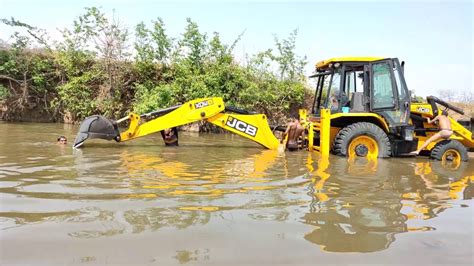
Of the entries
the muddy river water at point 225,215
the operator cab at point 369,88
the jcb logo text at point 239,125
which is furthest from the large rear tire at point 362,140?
the muddy river water at point 225,215

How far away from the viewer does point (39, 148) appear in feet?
26.8

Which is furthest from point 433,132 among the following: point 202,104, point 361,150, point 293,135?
point 202,104

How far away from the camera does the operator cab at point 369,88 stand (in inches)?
363

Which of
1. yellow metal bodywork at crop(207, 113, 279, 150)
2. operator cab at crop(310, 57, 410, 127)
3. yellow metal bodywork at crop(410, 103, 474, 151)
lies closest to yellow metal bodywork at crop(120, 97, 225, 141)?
yellow metal bodywork at crop(207, 113, 279, 150)

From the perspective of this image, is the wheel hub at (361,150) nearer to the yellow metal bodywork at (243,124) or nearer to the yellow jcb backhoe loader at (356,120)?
the yellow jcb backhoe loader at (356,120)

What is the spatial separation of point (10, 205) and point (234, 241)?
2.17m

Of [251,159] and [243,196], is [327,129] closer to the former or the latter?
[251,159]

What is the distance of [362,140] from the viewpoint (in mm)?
9141

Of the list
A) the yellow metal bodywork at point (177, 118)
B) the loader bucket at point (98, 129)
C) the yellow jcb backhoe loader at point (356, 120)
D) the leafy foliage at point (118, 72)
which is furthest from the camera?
the leafy foliage at point (118, 72)

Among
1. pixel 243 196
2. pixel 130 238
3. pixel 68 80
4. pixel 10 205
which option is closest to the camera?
pixel 130 238

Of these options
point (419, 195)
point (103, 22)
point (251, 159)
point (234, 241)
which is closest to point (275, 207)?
point (234, 241)

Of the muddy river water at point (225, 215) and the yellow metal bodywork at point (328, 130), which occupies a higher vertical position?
the yellow metal bodywork at point (328, 130)

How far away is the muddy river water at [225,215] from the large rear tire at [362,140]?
7.68 ft

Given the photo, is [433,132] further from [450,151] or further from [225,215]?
[225,215]
